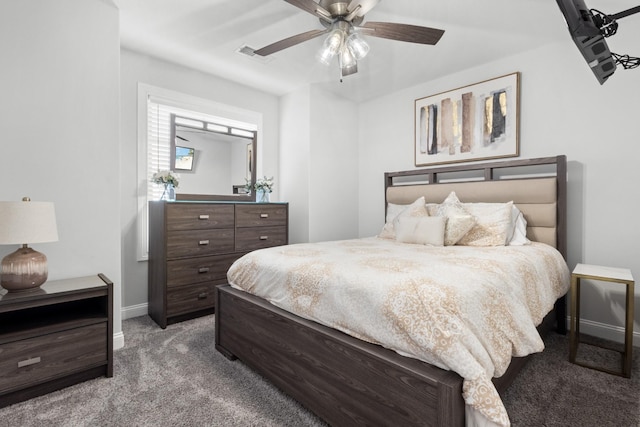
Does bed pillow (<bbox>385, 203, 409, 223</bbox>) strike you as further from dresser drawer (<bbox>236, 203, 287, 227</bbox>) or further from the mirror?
the mirror

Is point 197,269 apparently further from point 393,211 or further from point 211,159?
point 393,211

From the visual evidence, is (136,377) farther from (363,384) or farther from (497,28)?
(497,28)

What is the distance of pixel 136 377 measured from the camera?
6.51ft

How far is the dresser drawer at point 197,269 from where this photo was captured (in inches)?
113

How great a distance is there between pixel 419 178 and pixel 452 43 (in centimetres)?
149

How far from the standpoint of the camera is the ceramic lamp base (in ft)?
5.83

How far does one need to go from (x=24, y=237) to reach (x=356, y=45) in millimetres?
2322

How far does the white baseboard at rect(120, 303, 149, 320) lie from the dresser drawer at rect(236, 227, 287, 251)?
111cm

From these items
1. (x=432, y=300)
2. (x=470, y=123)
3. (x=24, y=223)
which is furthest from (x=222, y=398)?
(x=470, y=123)

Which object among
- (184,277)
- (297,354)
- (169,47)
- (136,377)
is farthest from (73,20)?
(297,354)

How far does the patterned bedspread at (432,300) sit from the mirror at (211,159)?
70.3 inches

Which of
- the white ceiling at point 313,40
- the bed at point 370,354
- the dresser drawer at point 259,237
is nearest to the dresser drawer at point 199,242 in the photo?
the dresser drawer at point 259,237

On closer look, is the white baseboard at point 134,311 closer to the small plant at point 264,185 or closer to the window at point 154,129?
the window at point 154,129

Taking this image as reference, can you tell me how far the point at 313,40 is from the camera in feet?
9.14
